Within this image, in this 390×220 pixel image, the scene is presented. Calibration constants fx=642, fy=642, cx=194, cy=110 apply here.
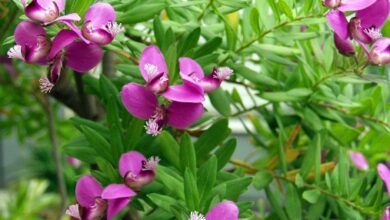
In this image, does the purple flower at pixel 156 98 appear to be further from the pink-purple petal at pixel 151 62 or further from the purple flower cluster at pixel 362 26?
the purple flower cluster at pixel 362 26

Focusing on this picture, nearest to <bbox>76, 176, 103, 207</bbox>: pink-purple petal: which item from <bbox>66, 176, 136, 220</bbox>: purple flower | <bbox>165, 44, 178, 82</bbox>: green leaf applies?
<bbox>66, 176, 136, 220</bbox>: purple flower

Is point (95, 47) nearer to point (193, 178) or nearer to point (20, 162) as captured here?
point (193, 178)

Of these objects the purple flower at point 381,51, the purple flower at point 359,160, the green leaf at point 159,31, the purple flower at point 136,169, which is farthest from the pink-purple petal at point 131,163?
the purple flower at point 359,160

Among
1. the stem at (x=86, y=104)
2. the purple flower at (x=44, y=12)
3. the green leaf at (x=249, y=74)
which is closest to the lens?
the purple flower at (x=44, y=12)

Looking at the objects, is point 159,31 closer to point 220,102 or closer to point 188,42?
point 188,42

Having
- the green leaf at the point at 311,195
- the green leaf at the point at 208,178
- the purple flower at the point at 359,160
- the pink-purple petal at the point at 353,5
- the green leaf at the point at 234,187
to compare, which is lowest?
the purple flower at the point at 359,160

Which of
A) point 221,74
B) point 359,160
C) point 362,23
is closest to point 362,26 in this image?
point 362,23
